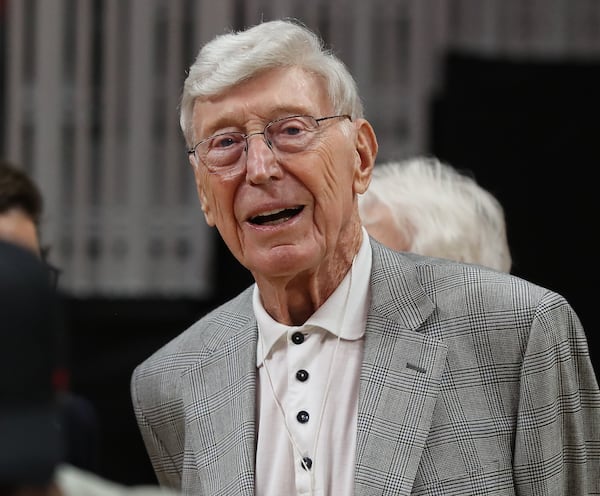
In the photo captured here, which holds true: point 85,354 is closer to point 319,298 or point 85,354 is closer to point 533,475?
point 319,298

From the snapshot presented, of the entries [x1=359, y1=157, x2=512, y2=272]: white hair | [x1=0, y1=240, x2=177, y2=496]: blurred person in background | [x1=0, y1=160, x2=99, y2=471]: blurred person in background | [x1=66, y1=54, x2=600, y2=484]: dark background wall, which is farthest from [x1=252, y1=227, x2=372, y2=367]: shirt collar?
[x1=66, y1=54, x2=600, y2=484]: dark background wall

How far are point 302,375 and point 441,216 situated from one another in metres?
0.91

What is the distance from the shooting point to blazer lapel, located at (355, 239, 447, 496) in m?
2.17

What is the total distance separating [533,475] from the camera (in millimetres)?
2184

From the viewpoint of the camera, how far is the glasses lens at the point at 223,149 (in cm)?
234

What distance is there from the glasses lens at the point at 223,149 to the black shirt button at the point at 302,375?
0.43 meters

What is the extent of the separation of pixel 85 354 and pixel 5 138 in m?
1.38

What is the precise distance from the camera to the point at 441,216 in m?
3.09

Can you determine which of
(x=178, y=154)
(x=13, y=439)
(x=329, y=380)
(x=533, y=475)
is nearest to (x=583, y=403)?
(x=533, y=475)

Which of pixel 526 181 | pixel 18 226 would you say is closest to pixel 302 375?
pixel 18 226

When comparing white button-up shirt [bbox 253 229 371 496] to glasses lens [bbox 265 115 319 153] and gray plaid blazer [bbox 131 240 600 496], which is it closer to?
gray plaid blazer [bbox 131 240 600 496]

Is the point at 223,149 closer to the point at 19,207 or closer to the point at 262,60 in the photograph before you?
the point at 262,60

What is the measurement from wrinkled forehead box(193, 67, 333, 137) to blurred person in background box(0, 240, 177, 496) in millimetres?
1268

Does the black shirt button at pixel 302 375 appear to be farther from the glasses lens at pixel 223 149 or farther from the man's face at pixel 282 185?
the glasses lens at pixel 223 149
